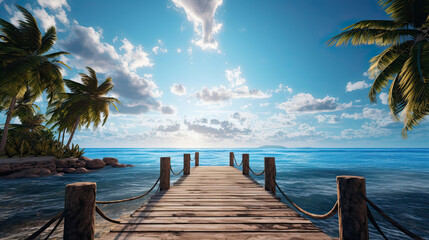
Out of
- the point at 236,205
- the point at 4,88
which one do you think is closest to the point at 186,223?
the point at 236,205

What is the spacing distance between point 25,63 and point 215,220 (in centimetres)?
1617

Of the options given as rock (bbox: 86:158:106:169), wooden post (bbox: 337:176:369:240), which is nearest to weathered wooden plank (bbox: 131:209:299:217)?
wooden post (bbox: 337:176:369:240)

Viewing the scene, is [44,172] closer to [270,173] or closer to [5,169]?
[5,169]

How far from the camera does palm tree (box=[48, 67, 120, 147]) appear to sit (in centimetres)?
1733

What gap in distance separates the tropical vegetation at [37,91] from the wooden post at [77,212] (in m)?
14.5

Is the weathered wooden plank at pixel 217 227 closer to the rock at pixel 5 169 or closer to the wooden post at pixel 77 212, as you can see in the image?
the wooden post at pixel 77 212

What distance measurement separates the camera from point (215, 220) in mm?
Result: 3336

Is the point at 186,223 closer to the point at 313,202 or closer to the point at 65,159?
the point at 313,202

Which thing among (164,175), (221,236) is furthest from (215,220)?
(164,175)

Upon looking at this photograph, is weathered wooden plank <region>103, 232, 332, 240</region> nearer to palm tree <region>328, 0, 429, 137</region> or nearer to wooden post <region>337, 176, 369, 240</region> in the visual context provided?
wooden post <region>337, 176, 369, 240</region>

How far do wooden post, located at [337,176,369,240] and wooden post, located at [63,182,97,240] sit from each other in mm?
3257

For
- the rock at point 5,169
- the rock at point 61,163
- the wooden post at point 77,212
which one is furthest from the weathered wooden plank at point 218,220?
the rock at point 61,163

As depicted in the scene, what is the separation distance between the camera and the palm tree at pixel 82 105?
56.9 ft

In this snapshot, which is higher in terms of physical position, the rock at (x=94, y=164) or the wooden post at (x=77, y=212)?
the wooden post at (x=77, y=212)
